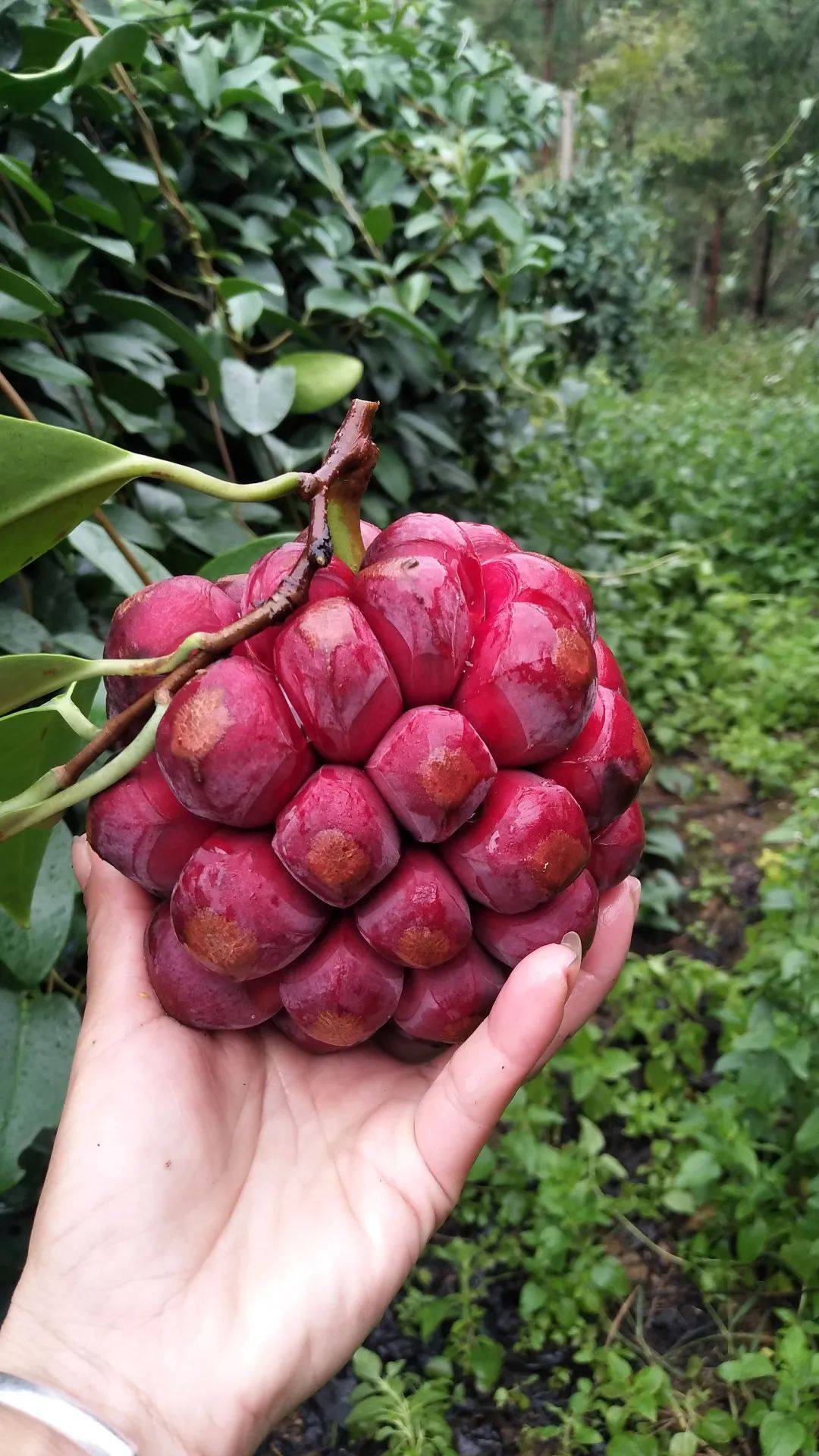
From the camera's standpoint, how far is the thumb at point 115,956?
853mm

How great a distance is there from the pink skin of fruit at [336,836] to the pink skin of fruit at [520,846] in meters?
0.06

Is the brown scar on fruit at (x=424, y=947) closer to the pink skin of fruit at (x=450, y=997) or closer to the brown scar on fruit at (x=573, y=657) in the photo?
the pink skin of fruit at (x=450, y=997)

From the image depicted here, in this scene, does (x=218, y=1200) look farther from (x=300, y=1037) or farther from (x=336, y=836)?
(x=336, y=836)

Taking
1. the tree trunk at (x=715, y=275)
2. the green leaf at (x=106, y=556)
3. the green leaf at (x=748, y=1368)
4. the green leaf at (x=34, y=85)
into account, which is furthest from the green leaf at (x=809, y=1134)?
the tree trunk at (x=715, y=275)

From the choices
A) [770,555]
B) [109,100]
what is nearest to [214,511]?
[109,100]

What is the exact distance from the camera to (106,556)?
3.50 ft

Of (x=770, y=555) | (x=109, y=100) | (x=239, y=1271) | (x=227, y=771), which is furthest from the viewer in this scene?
(x=770, y=555)

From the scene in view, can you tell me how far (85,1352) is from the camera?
0.75 metres

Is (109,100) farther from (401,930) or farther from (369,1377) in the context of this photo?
(369,1377)

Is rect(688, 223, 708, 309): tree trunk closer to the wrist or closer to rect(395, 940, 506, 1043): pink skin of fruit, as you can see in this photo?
rect(395, 940, 506, 1043): pink skin of fruit

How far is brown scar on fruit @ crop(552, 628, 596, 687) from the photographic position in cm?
73

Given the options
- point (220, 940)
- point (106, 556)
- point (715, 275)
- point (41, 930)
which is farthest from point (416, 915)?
point (715, 275)

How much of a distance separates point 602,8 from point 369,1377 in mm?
15366

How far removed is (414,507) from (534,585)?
1.38 m
